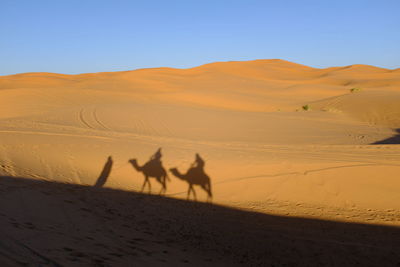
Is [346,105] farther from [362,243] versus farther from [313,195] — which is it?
[362,243]

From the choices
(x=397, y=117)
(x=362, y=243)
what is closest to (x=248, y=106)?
(x=397, y=117)

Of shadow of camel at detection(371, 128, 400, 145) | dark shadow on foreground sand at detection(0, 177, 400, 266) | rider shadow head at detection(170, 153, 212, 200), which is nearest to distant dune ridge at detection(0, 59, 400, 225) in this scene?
shadow of camel at detection(371, 128, 400, 145)

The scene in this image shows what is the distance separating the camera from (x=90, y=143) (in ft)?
33.4

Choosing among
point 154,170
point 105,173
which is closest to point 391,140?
point 154,170

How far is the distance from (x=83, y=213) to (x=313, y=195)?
457 centimetres

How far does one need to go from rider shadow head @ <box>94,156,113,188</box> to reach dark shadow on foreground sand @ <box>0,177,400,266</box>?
937mm

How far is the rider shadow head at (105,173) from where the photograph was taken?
24.5ft

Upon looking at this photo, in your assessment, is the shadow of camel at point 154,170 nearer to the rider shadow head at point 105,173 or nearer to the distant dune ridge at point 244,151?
the distant dune ridge at point 244,151

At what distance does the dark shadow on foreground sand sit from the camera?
11.8ft

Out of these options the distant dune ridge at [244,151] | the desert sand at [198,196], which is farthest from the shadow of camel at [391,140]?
the desert sand at [198,196]

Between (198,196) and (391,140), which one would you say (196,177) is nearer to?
(198,196)

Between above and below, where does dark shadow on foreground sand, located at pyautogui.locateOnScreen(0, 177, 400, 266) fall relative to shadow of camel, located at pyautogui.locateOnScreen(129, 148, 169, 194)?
below

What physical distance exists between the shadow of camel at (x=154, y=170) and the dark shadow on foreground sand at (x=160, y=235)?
119cm

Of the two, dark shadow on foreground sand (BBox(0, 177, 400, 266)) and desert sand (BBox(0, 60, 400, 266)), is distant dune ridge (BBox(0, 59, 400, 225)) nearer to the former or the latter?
desert sand (BBox(0, 60, 400, 266))
